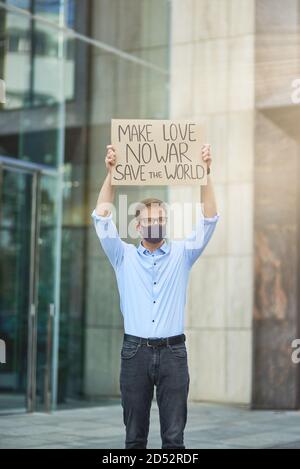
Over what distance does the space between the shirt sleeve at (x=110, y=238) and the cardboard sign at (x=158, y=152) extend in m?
0.34

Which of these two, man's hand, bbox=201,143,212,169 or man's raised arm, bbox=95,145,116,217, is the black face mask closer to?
man's raised arm, bbox=95,145,116,217

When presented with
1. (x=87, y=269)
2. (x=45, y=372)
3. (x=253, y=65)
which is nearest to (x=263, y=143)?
(x=253, y=65)

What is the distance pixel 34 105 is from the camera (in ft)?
38.1

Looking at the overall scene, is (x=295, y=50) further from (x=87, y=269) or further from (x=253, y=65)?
(x=87, y=269)

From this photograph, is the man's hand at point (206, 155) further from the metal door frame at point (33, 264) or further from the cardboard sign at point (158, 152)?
the metal door frame at point (33, 264)

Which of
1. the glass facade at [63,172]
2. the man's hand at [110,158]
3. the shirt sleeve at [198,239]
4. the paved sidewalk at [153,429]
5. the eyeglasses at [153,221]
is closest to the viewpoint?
the eyeglasses at [153,221]

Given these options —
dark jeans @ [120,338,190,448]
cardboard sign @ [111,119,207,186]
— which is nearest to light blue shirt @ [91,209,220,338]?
dark jeans @ [120,338,190,448]

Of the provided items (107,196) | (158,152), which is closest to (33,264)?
(158,152)

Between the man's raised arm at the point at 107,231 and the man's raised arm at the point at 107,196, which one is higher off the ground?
the man's raised arm at the point at 107,196

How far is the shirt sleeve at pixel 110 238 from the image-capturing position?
520 cm

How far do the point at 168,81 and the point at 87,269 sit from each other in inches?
120

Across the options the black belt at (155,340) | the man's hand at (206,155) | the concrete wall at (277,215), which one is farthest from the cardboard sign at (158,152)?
the concrete wall at (277,215)

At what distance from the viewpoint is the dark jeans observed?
501cm

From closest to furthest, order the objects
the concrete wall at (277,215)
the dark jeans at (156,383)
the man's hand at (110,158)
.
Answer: the dark jeans at (156,383)
the man's hand at (110,158)
the concrete wall at (277,215)
